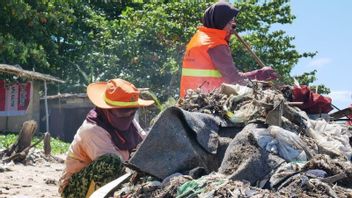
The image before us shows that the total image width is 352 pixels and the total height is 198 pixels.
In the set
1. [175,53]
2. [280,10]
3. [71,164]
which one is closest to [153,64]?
[175,53]

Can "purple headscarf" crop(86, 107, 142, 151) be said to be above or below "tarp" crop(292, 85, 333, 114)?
below

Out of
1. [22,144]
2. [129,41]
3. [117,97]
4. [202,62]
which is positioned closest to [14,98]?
[129,41]

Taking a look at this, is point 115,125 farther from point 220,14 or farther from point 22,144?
point 22,144

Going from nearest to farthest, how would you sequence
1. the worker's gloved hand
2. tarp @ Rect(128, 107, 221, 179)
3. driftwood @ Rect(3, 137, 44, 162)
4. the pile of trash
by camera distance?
1. the pile of trash
2. tarp @ Rect(128, 107, 221, 179)
3. the worker's gloved hand
4. driftwood @ Rect(3, 137, 44, 162)

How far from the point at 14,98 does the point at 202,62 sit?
1740cm

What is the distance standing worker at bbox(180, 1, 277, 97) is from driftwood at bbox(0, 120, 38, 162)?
837 cm

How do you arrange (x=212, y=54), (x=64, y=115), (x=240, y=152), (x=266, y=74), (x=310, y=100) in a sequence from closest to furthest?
(x=240, y=152), (x=310, y=100), (x=266, y=74), (x=212, y=54), (x=64, y=115)

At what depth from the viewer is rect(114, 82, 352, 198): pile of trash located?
10.5 feet

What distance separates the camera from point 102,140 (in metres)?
4.75

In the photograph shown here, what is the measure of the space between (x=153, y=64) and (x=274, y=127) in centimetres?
1584

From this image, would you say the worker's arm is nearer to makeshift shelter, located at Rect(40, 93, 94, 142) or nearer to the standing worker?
the standing worker

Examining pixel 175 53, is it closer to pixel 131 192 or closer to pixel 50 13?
pixel 50 13

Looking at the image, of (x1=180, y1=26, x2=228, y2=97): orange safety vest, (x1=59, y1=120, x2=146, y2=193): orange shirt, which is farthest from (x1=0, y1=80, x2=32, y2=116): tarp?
(x1=59, y1=120, x2=146, y2=193): orange shirt

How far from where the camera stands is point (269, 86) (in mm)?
4352
